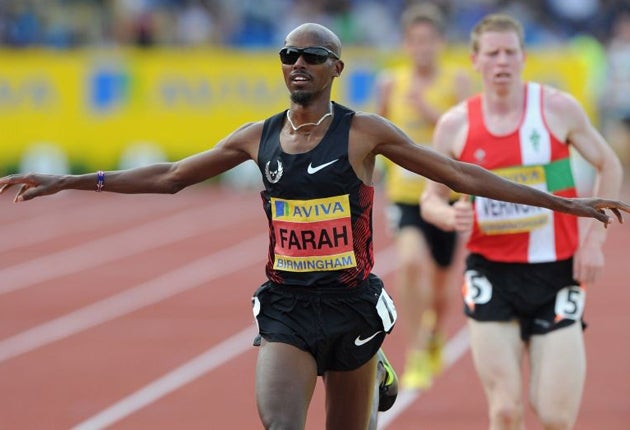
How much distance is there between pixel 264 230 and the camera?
1681cm

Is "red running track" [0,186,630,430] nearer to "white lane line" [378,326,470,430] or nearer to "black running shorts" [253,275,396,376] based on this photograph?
"white lane line" [378,326,470,430]

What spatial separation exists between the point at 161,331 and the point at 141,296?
174 cm

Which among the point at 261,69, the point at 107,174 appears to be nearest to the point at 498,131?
the point at 107,174

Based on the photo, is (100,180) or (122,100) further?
→ (122,100)

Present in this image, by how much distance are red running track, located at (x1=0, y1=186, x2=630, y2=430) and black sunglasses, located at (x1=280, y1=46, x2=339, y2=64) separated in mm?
3346

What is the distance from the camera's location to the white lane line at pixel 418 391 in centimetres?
821

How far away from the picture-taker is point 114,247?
1590 centimetres

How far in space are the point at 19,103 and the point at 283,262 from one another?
16319mm

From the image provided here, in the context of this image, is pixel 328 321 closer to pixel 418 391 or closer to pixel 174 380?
pixel 418 391

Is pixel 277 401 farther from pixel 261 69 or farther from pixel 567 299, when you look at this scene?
pixel 261 69

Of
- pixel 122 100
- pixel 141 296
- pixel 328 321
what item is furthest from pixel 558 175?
pixel 122 100

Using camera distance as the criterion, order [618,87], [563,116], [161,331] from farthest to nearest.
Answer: [618,87]
[161,331]
[563,116]

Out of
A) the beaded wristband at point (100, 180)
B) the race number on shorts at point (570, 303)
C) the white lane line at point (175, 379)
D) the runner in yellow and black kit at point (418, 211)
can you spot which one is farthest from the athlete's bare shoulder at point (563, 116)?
the white lane line at point (175, 379)

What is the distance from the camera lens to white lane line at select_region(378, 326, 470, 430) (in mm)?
8209
